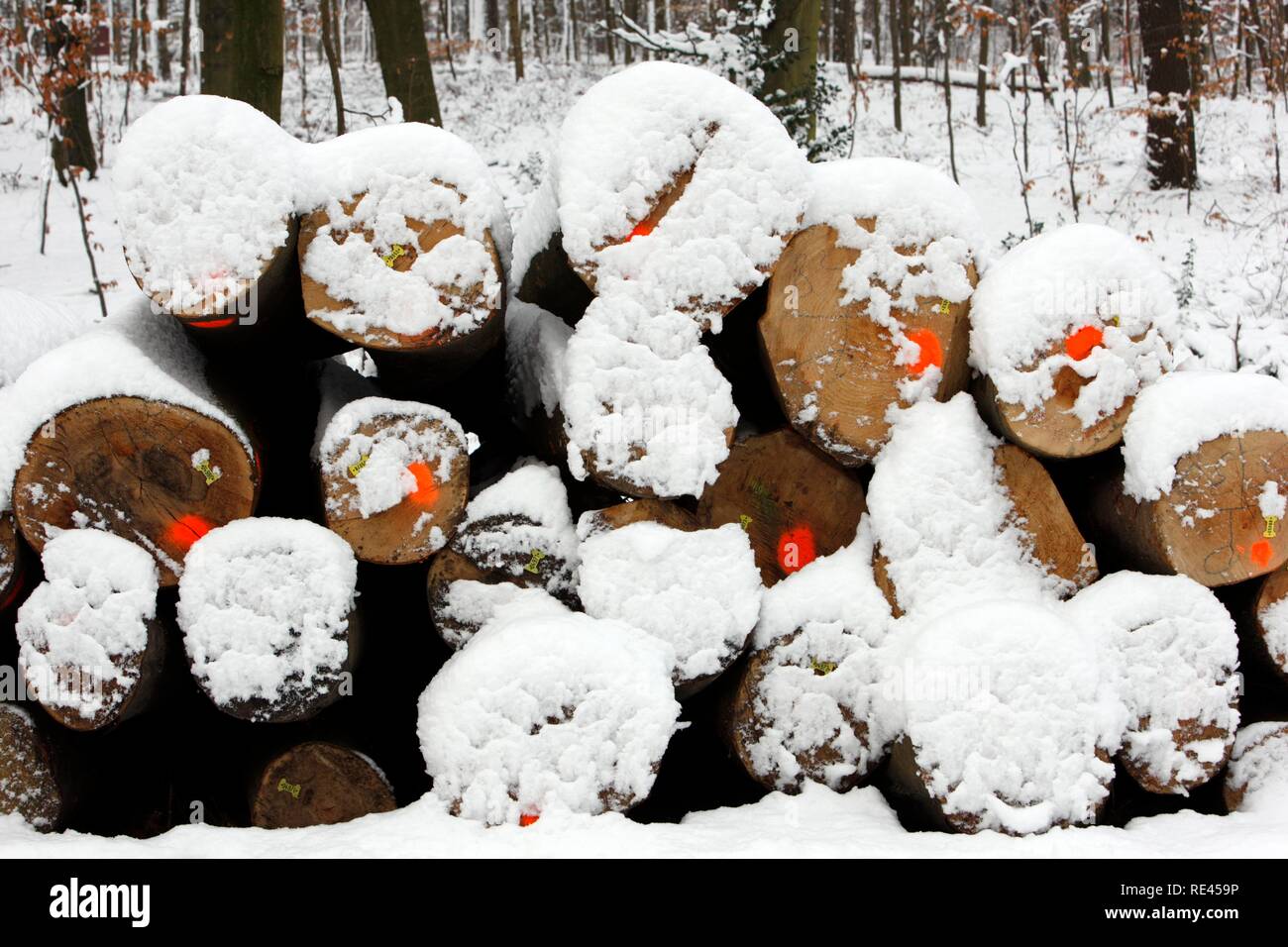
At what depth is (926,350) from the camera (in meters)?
2.45

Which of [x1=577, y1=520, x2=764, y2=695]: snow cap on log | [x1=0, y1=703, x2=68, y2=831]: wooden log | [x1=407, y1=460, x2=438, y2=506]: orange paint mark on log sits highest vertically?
[x1=407, y1=460, x2=438, y2=506]: orange paint mark on log

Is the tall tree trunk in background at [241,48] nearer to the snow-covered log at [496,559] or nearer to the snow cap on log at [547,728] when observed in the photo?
the snow-covered log at [496,559]

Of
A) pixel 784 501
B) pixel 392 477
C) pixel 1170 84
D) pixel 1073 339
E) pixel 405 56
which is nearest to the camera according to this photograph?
pixel 392 477

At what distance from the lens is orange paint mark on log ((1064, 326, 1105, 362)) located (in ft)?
7.67

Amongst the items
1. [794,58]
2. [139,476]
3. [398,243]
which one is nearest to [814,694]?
[398,243]

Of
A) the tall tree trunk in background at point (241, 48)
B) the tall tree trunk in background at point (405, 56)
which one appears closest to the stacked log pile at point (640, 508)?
the tall tree trunk in background at point (241, 48)

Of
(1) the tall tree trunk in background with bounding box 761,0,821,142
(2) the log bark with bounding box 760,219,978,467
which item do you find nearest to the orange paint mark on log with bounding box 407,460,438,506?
(2) the log bark with bounding box 760,219,978,467

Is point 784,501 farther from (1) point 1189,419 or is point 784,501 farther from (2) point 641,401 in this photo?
(1) point 1189,419

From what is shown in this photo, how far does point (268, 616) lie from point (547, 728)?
687mm

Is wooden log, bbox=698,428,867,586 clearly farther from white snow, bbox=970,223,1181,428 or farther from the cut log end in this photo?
the cut log end

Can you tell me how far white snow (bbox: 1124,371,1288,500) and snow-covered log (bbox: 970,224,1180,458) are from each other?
0.25ft

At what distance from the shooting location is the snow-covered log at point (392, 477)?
2.23 m

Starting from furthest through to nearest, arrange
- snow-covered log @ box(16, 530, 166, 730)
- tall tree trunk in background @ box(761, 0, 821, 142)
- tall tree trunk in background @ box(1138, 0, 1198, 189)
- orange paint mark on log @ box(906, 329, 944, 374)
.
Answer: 1. tall tree trunk in background @ box(1138, 0, 1198, 189)
2. tall tree trunk in background @ box(761, 0, 821, 142)
3. orange paint mark on log @ box(906, 329, 944, 374)
4. snow-covered log @ box(16, 530, 166, 730)
